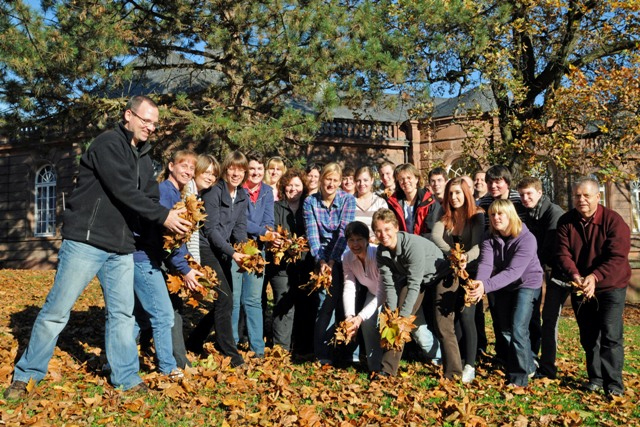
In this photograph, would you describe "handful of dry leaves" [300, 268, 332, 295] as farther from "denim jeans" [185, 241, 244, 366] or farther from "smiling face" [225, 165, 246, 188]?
"smiling face" [225, 165, 246, 188]

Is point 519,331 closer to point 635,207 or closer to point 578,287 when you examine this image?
point 578,287

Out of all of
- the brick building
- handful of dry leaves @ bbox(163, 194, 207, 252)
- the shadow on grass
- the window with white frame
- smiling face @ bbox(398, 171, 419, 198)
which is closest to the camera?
handful of dry leaves @ bbox(163, 194, 207, 252)

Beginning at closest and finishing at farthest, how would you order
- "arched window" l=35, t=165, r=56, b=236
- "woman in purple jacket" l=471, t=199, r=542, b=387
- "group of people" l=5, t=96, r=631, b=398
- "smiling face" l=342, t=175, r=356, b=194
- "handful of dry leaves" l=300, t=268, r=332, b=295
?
"group of people" l=5, t=96, r=631, b=398 < "woman in purple jacket" l=471, t=199, r=542, b=387 < "handful of dry leaves" l=300, t=268, r=332, b=295 < "smiling face" l=342, t=175, r=356, b=194 < "arched window" l=35, t=165, r=56, b=236

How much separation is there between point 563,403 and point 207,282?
3.42 metres

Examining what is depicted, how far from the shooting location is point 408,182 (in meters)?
6.71

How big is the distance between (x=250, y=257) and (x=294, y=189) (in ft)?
4.67

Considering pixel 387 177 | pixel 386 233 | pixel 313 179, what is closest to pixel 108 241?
pixel 386 233

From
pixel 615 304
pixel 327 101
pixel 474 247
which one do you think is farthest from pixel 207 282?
pixel 327 101

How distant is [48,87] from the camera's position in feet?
A: 40.8

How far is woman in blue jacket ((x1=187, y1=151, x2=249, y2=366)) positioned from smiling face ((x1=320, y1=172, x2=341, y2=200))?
2.87ft

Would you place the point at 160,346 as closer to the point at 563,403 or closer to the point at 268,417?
the point at 268,417

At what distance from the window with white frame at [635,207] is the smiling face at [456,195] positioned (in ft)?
87.6

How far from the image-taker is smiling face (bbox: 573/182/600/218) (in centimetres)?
561

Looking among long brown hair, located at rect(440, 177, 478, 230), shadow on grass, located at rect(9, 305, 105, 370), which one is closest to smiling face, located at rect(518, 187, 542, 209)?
long brown hair, located at rect(440, 177, 478, 230)
